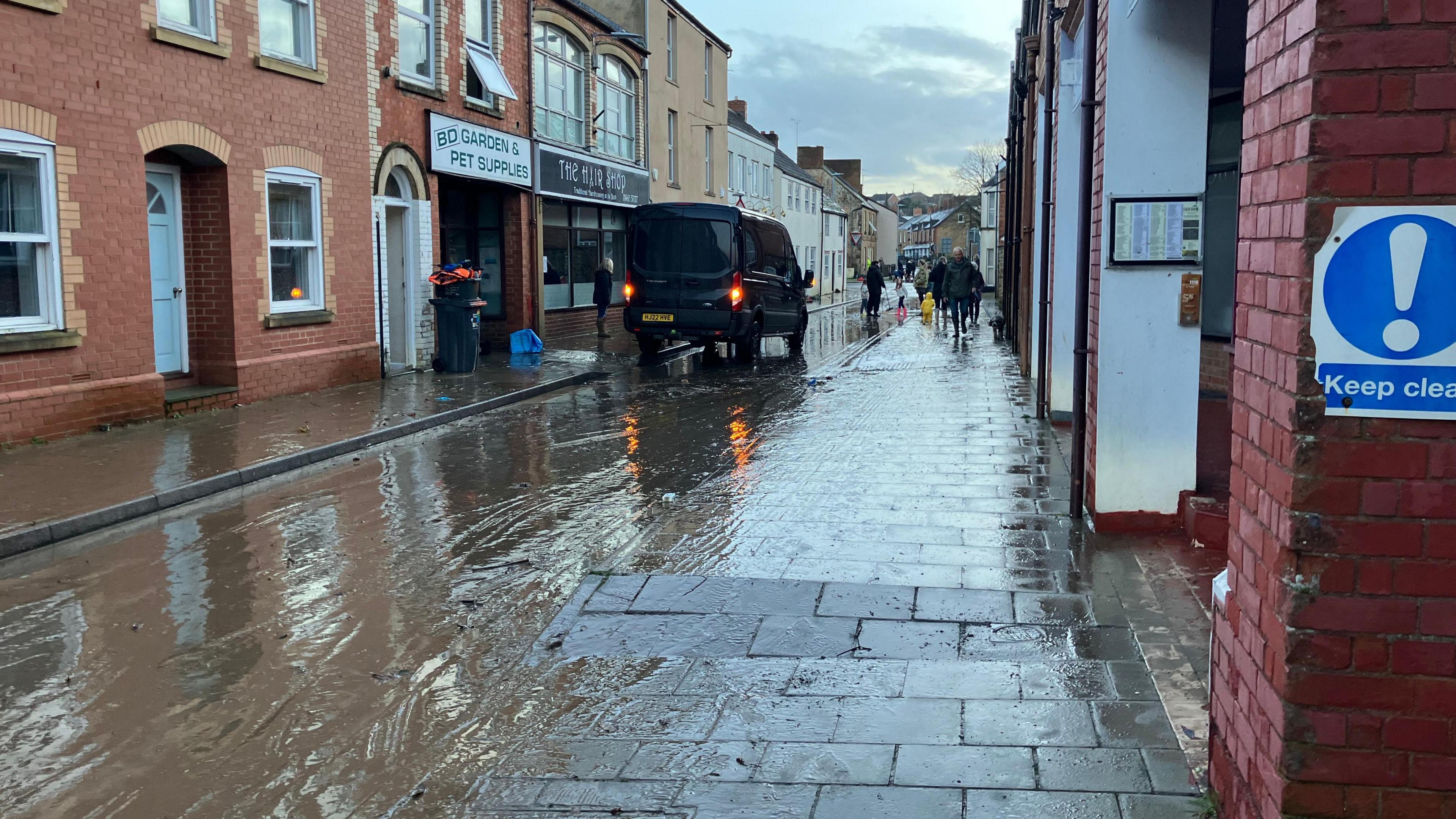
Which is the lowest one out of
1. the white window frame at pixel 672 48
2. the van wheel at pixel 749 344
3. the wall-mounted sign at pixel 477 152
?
the van wheel at pixel 749 344

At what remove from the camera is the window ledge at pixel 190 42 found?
11859mm

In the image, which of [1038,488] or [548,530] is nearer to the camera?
[548,530]

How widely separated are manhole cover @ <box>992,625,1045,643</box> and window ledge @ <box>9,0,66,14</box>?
9868 mm

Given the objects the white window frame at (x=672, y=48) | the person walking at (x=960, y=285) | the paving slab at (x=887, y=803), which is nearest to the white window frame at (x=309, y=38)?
the paving slab at (x=887, y=803)

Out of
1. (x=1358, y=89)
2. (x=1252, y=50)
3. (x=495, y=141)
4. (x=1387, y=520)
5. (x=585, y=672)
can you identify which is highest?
(x=495, y=141)

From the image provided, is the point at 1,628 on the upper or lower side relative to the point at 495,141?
lower

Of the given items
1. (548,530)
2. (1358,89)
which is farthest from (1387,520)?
(548,530)

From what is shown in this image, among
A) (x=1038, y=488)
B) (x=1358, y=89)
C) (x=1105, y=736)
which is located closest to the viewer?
(x=1358, y=89)

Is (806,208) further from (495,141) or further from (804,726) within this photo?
(804,726)

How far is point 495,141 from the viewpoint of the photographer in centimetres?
2012

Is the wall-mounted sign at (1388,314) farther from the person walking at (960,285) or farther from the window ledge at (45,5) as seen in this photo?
the person walking at (960,285)

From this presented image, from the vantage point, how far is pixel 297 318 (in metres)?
14.4

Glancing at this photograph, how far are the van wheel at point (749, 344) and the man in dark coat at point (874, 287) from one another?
41.4ft

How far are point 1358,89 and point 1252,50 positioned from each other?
673mm
